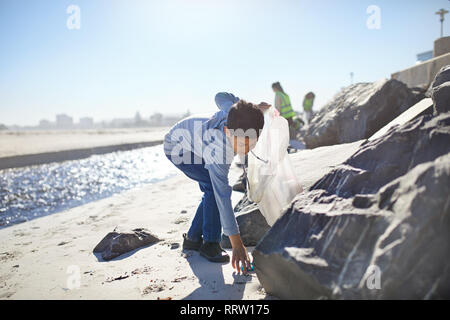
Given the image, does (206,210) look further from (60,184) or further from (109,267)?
(60,184)

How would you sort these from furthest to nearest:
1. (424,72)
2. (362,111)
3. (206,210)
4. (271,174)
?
1. (424,72)
2. (362,111)
3. (206,210)
4. (271,174)

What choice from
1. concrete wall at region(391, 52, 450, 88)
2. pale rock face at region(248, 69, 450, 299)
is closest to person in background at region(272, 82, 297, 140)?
concrete wall at region(391, 52, 450, 88)

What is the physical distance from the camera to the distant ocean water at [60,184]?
5.29 m

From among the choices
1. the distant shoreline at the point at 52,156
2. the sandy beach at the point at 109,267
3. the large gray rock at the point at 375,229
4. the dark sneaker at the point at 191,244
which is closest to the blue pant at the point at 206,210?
→ the dark sneaker at the point at 191,244

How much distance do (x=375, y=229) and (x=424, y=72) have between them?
7.40 metres

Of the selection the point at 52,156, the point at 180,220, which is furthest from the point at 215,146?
the point at 52,156

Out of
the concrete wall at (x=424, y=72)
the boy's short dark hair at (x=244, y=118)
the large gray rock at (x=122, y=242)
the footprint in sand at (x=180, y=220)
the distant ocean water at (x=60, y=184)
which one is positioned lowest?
the distant ocean water at (x=60, y=184)

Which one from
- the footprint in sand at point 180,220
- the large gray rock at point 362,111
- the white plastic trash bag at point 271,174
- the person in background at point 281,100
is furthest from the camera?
the person in background at point 281,100

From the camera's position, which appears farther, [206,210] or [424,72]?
[424,72]

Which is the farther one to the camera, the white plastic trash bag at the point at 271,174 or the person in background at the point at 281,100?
the person in background at the point at 281,100

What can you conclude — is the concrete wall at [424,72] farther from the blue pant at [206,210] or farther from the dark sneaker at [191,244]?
the dark sneaker at [191,244]

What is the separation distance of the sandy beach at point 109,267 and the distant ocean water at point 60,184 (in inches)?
48.6

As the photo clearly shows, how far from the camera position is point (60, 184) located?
7395 millimetres

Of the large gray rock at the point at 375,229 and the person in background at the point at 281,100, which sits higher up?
the person in background at the point at 281,100
